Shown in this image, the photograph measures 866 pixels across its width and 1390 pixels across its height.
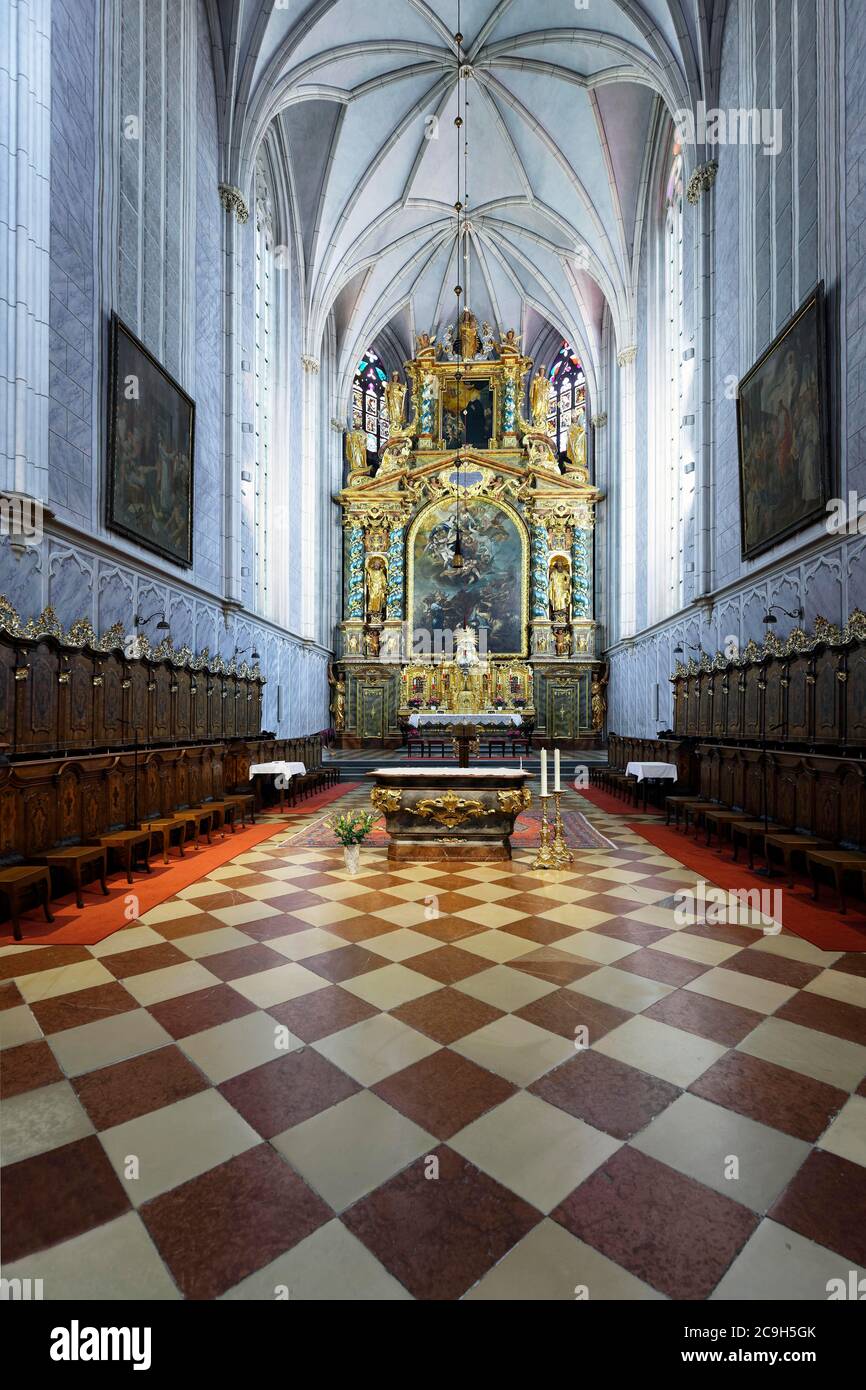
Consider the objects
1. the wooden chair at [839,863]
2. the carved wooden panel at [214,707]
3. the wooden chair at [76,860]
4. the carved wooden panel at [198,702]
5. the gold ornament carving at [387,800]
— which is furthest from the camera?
the carved wooden panel at [214,707]

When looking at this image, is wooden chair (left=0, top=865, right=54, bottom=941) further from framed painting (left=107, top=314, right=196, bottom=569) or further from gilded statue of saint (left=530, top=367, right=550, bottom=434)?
gilded statue of saint (left=530, top=367, right=550, bottom=434)

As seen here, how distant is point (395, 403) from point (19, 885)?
24533mm

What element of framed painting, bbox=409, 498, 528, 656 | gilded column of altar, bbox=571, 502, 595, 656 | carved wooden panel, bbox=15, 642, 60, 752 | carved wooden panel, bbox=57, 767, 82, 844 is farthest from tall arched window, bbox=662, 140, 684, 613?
carved wooden panel, bbox=57, 767, 82, 844

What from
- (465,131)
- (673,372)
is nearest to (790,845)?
(673,372)

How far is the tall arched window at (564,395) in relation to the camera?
86.9 ft

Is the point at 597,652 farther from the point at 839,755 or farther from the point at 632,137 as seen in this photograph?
the point at 839,755

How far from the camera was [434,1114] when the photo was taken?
8.40 ft

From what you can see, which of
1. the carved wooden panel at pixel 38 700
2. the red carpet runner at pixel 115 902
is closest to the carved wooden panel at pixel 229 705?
the red carpet runner at pixel 115 902

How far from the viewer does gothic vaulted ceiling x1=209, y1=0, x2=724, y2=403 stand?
1335 centimetres

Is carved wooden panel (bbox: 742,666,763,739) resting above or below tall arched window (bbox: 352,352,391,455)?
below

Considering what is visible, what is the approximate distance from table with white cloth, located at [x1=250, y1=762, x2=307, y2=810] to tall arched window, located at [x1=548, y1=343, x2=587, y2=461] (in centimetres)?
2068

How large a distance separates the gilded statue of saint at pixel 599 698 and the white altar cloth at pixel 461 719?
13.7 ft

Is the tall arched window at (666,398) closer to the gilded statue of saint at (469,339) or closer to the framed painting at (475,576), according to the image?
the framed painting at (475,576)

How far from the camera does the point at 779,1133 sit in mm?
2465
